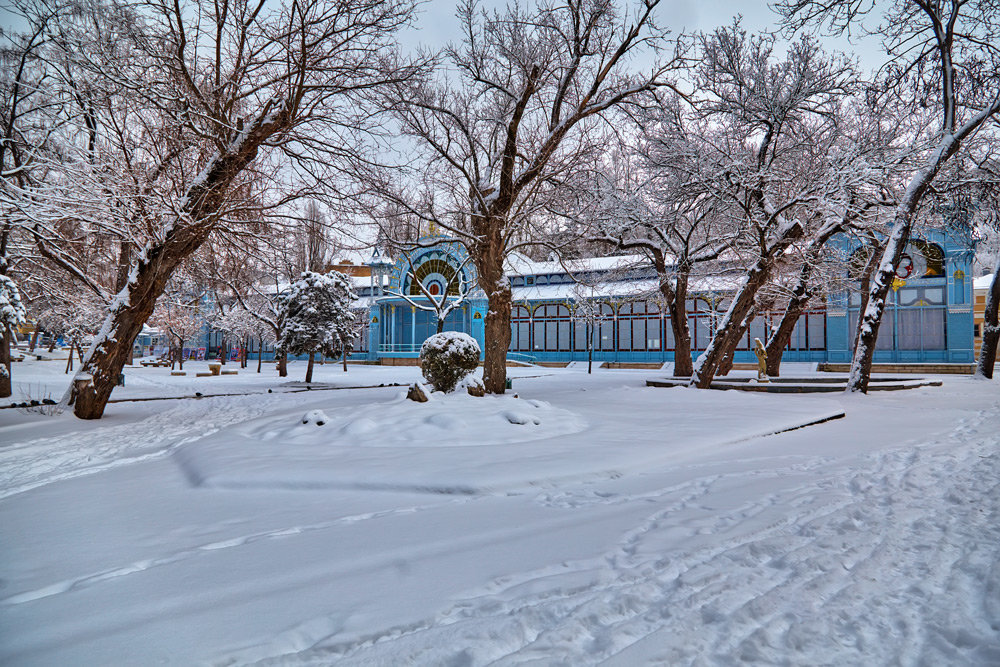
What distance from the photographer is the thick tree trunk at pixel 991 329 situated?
20141 mm

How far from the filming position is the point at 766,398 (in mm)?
12133

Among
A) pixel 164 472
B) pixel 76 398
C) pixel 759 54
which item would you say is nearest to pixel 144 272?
pixel 76 398

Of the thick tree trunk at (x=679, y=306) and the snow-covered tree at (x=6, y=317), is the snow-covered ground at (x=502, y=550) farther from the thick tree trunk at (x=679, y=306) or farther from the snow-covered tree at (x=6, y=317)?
the thick tree trunk at (x=679, y=306)

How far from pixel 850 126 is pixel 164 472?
18402 millimetres

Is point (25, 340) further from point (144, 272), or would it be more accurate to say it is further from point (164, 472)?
point (164, 472)

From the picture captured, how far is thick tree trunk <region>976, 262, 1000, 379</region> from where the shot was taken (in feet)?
66.1

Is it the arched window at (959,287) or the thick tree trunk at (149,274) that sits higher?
the arched window at (959,287)

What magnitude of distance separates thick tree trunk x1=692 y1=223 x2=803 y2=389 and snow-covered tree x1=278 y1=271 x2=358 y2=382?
46.1 feet

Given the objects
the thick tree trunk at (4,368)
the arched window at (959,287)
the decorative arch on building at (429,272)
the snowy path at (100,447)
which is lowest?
the snowy path at (100,447)

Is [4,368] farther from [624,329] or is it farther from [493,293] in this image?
[624,329]

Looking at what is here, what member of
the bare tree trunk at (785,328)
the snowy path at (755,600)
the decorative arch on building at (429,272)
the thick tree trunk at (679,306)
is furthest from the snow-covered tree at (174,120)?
the decorative arch on building at (429,272)

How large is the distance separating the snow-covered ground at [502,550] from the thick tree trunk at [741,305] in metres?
6.81

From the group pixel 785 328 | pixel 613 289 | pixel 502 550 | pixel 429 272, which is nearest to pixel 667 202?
pixel 785 328

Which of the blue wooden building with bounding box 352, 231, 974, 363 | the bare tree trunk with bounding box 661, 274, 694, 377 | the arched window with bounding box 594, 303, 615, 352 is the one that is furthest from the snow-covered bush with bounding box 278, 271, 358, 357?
the arched window with bounding box 594, 303, 615, 352
